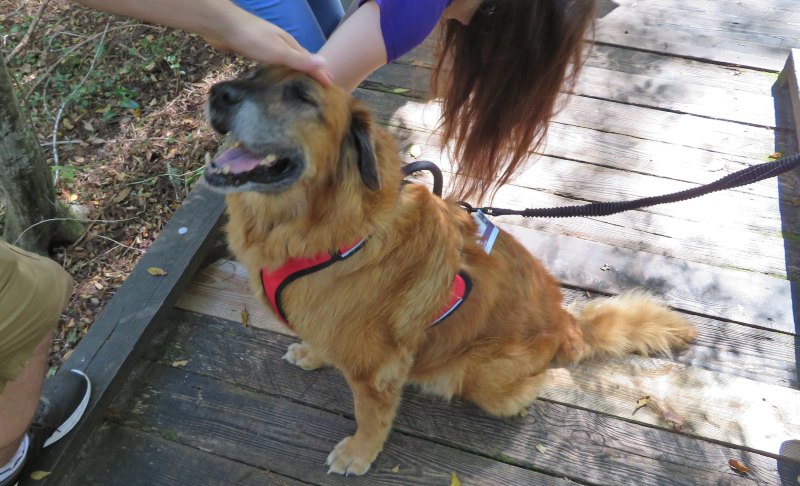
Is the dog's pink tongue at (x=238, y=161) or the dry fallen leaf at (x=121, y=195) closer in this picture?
the dog's pink tongue at (x=238, y=161)

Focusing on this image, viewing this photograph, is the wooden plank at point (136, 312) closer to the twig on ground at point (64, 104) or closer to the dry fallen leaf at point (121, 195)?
the dry fallen leaf at point (121, 195)

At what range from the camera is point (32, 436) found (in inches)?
90.6

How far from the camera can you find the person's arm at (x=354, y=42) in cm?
221

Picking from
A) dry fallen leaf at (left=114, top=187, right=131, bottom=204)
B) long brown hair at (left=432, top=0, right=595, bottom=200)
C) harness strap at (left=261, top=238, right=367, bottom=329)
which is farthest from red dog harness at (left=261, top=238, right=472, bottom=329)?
dry fallen leaf at (left=114, top=187, right=131, bottom=204)

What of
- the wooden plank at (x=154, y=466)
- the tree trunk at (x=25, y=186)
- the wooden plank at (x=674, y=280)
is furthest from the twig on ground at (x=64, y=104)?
the wooden plank at (x=674, y=280)

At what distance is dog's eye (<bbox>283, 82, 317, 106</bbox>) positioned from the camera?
174cm

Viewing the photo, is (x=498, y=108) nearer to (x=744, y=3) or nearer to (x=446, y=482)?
(x=446, y=482)

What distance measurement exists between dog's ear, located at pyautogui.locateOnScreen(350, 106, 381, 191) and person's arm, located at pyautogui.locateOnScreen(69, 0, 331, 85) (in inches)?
6.7

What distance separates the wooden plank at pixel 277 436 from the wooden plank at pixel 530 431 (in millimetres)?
54

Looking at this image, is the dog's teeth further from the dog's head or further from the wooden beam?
the wooden beam

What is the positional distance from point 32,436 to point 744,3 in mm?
6049

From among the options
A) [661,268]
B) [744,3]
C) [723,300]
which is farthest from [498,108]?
[744,3]

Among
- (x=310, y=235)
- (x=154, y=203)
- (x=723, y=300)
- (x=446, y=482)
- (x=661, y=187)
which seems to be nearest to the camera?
(x=310, y=235)

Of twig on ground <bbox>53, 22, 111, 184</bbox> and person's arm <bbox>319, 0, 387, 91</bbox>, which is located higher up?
person's arm <bbox>319, 0, 387, 91</bbox>
